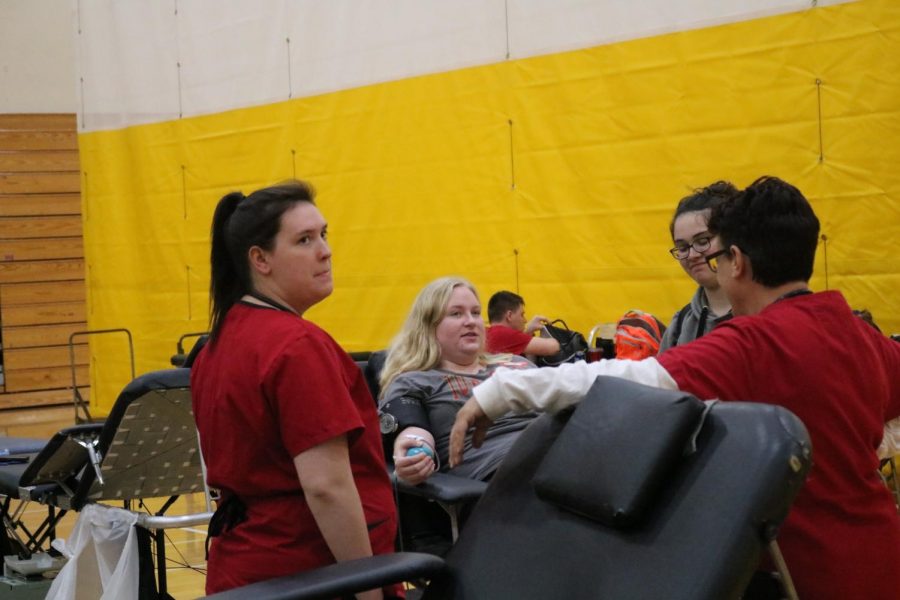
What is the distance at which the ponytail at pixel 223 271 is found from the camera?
77.1 inches

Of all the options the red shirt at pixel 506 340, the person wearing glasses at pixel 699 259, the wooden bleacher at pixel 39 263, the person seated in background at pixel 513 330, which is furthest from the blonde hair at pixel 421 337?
the wooden bleacher at pixel 39 263

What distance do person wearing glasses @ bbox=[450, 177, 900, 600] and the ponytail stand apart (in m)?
0.49

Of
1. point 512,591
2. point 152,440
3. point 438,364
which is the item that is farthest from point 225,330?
point 438,364

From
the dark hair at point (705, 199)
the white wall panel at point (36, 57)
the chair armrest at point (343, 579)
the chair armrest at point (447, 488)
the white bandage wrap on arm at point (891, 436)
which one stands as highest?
the white wall panel at point (36, 57)

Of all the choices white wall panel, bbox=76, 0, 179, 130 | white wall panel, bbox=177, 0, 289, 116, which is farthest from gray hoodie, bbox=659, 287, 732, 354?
white wall panel, bbox=76, 0, 179, 130

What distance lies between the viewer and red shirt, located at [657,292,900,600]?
65.7 inches

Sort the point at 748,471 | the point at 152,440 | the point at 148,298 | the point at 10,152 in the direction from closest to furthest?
the point at 748,471, the point at 152,440, the point at 148,298, the point at 10,152

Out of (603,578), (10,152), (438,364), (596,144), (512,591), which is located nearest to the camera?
(603,578)

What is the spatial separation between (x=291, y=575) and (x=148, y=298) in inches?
272

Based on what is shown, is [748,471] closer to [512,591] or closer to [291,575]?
Answer: [512,591]

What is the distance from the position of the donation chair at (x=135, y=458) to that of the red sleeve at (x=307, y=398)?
111 centimetres

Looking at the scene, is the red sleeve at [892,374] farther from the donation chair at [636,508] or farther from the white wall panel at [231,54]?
the white wall panel at [231,54]

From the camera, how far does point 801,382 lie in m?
1.69

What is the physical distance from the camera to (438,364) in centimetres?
329
